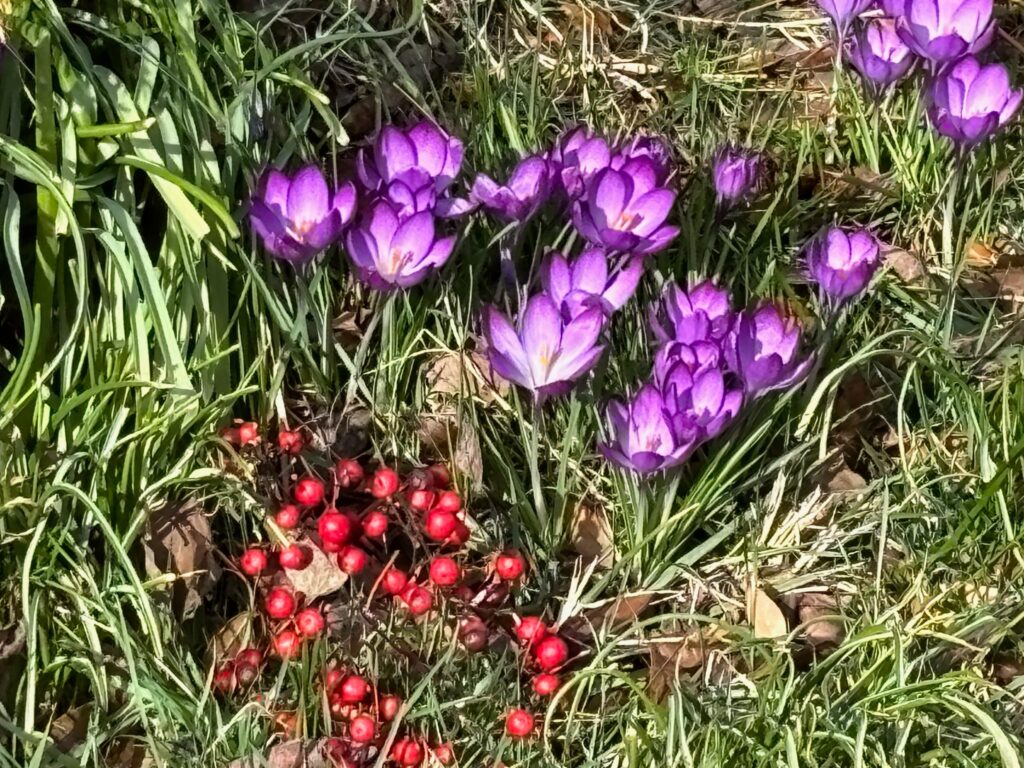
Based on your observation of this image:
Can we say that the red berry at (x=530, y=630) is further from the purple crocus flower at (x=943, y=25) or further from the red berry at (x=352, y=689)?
the purple crocus flower at (x=943, y=25)

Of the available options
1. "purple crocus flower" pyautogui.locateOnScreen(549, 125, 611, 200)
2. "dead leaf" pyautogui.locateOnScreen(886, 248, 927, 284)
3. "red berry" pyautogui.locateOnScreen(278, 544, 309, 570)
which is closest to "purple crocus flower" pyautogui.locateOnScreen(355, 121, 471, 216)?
"purple crocus flower" pyautogui.locateOnScreen(549, 125, 611, 200)

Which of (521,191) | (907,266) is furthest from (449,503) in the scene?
(907,266)

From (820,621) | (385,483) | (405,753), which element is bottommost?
(820,621)

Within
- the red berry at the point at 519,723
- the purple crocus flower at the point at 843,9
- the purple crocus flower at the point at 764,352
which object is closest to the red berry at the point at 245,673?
the red berry at the point at 519,723

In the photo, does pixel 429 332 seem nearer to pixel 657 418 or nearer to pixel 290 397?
pixel 290 397

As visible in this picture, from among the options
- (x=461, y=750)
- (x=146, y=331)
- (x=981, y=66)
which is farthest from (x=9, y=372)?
(x=981, y=66)

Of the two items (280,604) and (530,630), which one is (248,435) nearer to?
(280,604)
